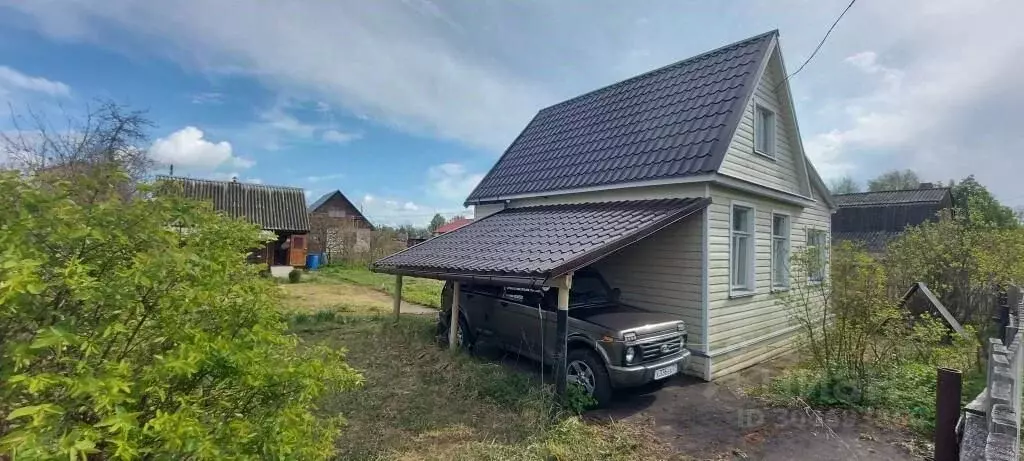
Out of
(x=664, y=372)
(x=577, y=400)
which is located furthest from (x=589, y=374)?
(x=664, y=372)

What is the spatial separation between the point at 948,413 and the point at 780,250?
6.77 m

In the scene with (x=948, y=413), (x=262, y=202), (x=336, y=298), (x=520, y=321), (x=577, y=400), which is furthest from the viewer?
(x=262, y=202)

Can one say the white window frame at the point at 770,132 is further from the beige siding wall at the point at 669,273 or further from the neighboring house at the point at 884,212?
the neighboring house at the point at 884,212

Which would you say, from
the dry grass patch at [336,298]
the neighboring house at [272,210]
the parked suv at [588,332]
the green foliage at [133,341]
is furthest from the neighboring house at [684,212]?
the neighboring house at [272,210]

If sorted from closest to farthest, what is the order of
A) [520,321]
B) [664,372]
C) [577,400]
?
[577,400]
[664,372]
[520,321]

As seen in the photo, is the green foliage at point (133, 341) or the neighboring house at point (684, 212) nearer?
the green foliage at point (133, 341)

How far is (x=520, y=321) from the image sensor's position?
7.34 meters

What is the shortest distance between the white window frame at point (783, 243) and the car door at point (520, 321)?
5.72m

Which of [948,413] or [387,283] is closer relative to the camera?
[948,413]

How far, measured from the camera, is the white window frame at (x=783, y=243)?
31.4 ft

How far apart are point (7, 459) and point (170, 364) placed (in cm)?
118

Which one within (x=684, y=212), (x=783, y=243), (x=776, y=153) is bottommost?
(x=783, y=243)

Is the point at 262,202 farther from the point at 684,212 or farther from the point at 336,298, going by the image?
the point at 684,212

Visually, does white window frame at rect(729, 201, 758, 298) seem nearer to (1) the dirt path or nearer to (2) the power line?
(1) the dirt path
